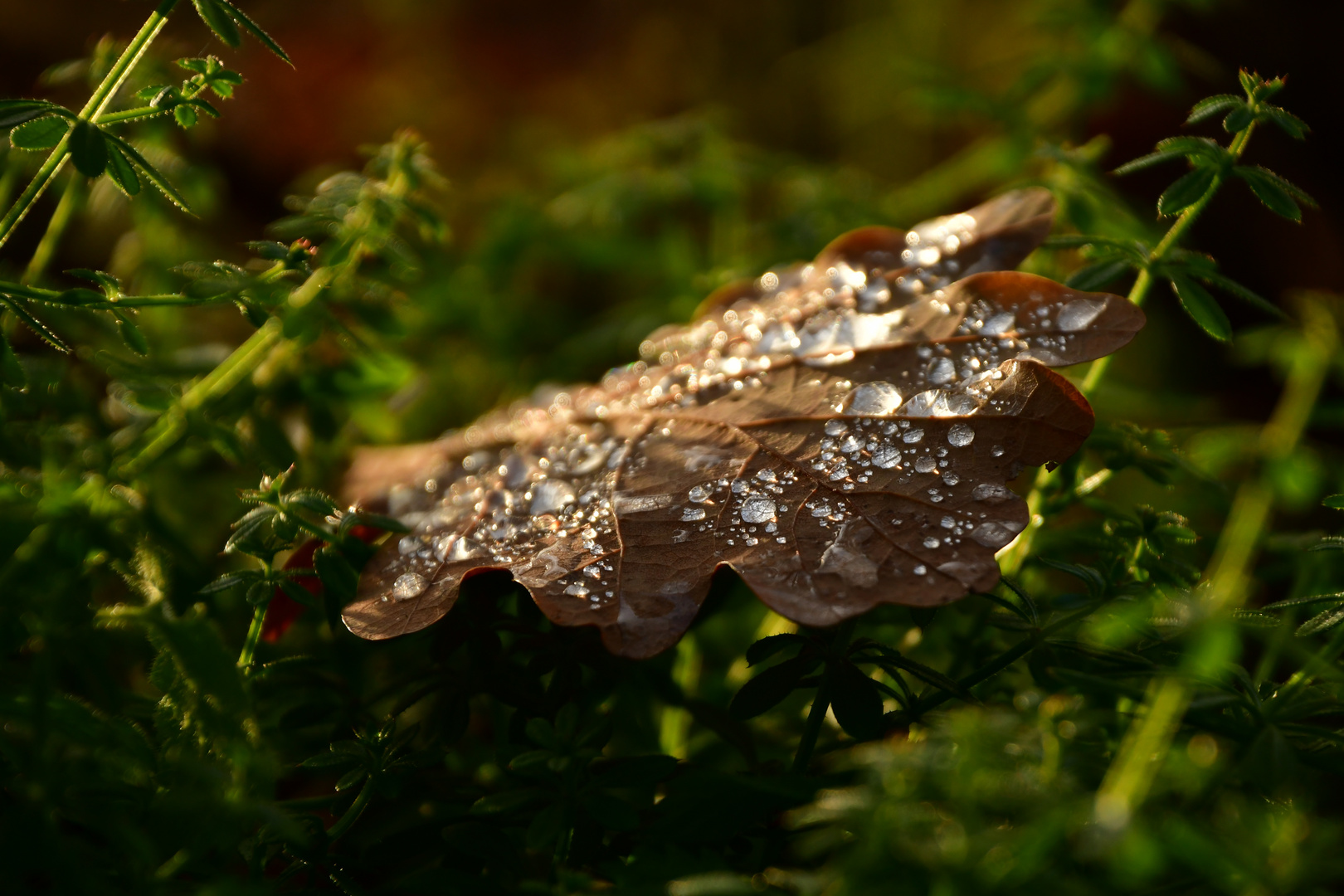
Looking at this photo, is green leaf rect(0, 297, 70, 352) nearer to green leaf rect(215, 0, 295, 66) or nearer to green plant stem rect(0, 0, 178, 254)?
green plant stem rect(0, 0, 178, 254)

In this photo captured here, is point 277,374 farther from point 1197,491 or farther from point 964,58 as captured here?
point 964,58

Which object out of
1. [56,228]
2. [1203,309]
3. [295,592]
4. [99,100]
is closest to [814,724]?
[295,592]

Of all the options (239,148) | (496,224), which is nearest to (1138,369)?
(496,224)

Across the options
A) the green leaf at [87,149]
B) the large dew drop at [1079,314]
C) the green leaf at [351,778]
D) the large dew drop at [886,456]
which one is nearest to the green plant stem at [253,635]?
the green leaf at [351,778]

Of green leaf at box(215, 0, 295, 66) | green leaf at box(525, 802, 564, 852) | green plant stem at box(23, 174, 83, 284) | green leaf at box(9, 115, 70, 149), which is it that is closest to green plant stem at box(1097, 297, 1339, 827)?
green leaf at box(525, 802, 564, 852)

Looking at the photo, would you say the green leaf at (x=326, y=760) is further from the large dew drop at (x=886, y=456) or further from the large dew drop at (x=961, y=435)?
the large dew drop at (x=961, y=435)
